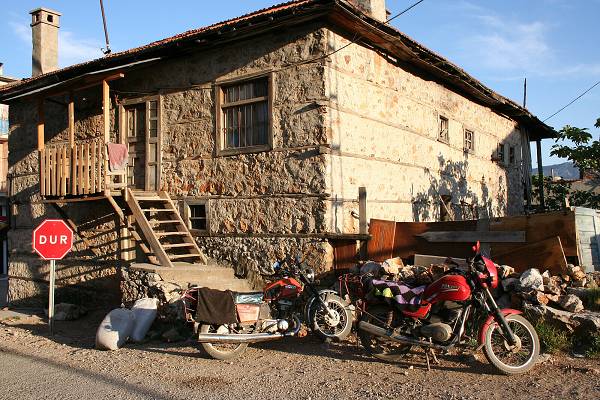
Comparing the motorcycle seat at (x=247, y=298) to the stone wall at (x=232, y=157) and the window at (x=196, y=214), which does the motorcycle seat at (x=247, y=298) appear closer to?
the stone wall at (x=232, y=157)

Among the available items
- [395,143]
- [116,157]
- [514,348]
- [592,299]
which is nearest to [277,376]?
[514,348]

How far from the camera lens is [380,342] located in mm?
6395

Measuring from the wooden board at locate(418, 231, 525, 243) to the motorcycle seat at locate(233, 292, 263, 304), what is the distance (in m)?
2.84

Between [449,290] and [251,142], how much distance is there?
4.94 m

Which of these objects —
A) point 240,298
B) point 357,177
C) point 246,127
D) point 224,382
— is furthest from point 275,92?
point 224,382

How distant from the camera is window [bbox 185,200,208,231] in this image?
10000 millimetres

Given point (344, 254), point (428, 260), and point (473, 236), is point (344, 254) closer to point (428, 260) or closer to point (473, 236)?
point (428, 260)

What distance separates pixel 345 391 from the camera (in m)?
5.06

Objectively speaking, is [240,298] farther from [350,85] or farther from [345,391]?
[350,85]

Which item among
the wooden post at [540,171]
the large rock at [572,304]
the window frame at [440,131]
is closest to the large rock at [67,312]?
the window frame at [440,131]

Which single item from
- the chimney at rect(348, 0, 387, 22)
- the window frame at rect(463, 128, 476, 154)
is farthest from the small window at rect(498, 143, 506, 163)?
the chimney at rect(348, 0, 387, 22)

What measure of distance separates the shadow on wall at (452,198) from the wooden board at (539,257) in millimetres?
3123

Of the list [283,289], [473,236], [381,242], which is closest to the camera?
[283,289]

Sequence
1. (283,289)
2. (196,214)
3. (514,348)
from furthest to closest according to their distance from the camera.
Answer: (196,214), (283,289), (514,348)
